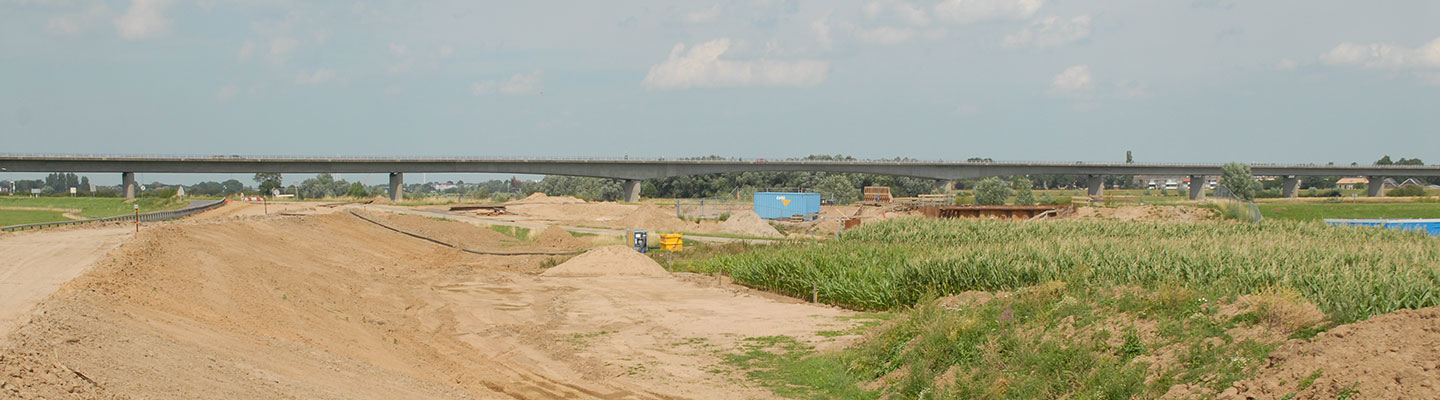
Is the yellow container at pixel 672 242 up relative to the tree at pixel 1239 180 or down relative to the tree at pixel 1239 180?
down

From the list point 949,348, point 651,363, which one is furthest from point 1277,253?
point 651,363

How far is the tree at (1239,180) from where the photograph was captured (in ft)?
369

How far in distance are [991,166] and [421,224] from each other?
82579mm

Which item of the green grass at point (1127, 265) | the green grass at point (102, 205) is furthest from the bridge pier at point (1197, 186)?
the green grass at point (102, 205)

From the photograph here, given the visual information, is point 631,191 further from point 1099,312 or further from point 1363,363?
point 1363,363

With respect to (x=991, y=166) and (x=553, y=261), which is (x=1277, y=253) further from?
(x=991, y=166)

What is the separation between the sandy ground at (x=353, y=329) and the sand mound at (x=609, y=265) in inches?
42.1

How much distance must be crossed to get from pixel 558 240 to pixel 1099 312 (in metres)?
40.0

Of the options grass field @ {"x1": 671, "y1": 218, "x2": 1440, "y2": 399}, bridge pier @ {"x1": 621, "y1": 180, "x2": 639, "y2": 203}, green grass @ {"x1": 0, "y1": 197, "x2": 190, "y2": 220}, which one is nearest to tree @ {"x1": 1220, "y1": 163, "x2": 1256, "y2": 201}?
bridge pier @ {"x1": 621, "y1": 180, "x2": 639, "y2": 203}

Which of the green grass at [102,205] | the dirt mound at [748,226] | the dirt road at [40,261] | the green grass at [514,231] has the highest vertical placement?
the dirt road at [40,261]

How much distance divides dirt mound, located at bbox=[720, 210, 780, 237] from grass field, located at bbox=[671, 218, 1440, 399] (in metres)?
31.8

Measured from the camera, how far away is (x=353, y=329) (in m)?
22.3

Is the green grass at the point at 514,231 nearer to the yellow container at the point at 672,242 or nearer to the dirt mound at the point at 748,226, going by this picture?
the dirt mound at the point at 748,226

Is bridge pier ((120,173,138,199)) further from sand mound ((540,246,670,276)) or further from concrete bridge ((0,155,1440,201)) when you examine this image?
sand mound ((540,246,670,276))
